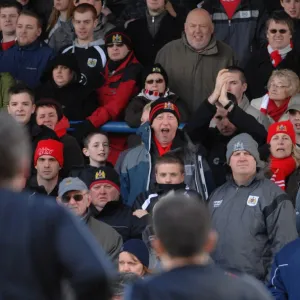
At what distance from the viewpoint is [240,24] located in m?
11.4

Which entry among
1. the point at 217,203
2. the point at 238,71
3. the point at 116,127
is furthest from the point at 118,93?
the point at 217,203

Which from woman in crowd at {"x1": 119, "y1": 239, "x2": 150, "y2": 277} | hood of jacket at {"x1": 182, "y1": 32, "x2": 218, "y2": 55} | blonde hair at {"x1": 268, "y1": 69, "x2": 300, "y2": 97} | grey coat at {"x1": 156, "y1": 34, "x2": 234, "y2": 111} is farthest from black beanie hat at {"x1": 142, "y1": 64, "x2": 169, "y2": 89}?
woman in crowd at {"x1": 119, "y1": 239, "x2": 150, "y2": 277}

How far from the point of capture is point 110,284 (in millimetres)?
3445

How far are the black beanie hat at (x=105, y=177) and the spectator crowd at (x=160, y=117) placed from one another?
0.01 meters

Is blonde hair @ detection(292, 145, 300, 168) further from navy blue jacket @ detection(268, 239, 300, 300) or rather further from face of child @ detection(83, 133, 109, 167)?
navy blue jacket @ detection(268, 239, 300, 300)

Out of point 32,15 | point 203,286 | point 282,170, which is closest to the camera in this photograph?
point 203,286

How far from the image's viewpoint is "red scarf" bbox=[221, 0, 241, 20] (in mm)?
11383

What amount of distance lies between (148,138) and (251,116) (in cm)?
86

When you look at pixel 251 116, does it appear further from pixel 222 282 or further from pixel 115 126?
pixel 222 282

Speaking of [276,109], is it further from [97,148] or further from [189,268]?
[189,268]

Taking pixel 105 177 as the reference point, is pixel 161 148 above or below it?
above

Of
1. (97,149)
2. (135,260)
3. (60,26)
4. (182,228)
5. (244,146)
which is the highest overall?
(60,26)

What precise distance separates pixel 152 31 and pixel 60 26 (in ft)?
3.57

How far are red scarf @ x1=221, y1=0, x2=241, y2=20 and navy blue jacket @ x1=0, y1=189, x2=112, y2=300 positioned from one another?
8.17 meters
